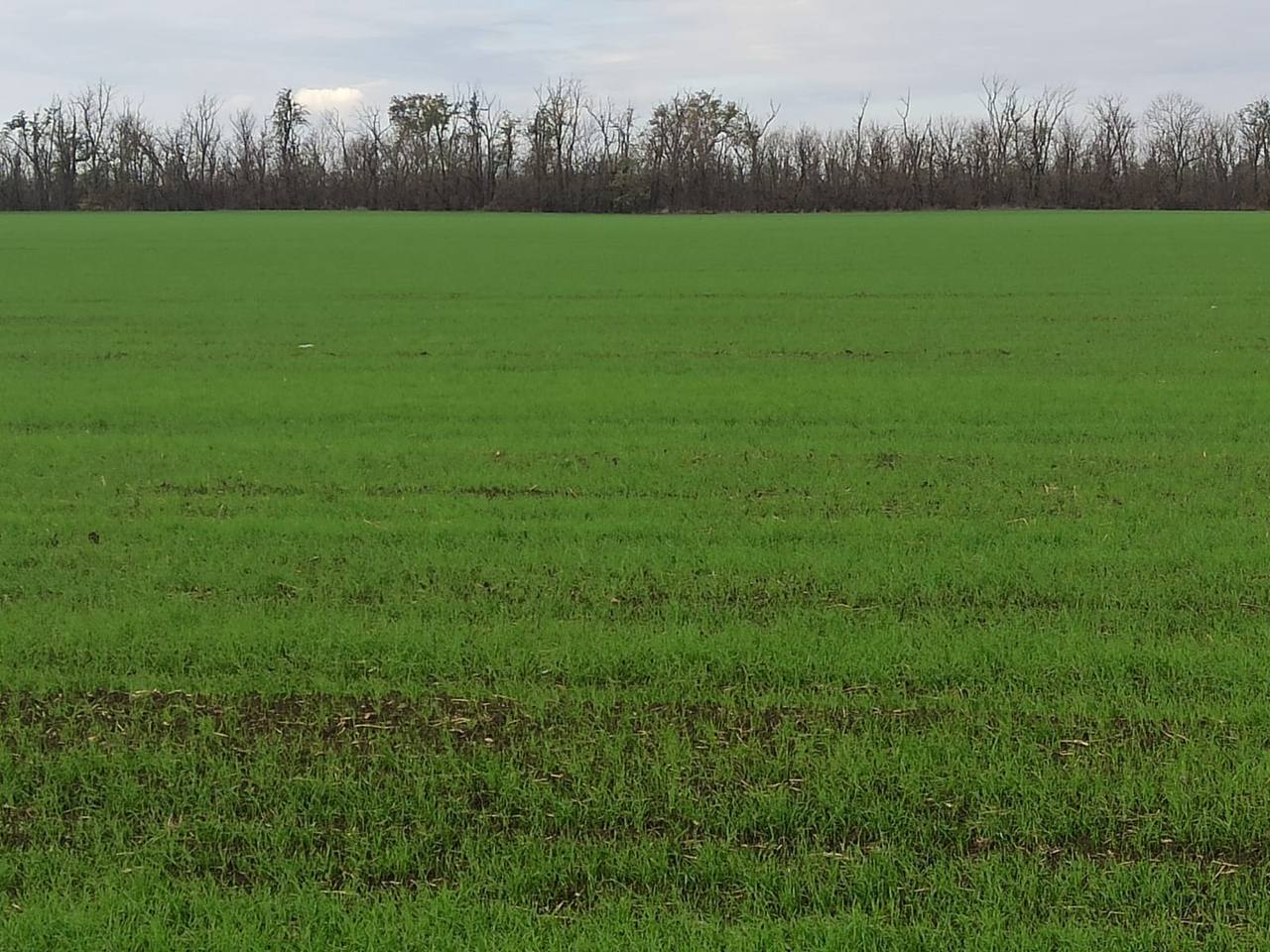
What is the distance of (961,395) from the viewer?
12641mm

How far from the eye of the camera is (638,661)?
18.5 feet

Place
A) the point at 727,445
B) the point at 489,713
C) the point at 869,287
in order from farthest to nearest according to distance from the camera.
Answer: the point at 869,287 → the point at 727,445 → the point at 489,713

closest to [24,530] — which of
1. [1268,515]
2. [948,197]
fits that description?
[1268,515]

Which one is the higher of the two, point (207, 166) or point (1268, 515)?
point (207, 166)

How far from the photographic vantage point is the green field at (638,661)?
3.93 m

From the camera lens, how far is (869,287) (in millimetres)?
25375

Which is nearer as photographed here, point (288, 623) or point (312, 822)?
point (312, 822)

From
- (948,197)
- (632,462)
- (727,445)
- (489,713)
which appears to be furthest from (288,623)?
(948,197)

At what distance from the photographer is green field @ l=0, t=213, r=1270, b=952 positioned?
3.93 metres

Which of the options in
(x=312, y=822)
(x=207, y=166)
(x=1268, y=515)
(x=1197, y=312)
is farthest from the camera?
(x=207, y=166)

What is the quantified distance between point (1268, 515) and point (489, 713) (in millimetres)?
5706

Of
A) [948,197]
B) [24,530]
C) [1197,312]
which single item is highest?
[948,197]

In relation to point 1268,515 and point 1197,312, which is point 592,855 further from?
point 1197,312

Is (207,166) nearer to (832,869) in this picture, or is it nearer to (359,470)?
(359,470)
